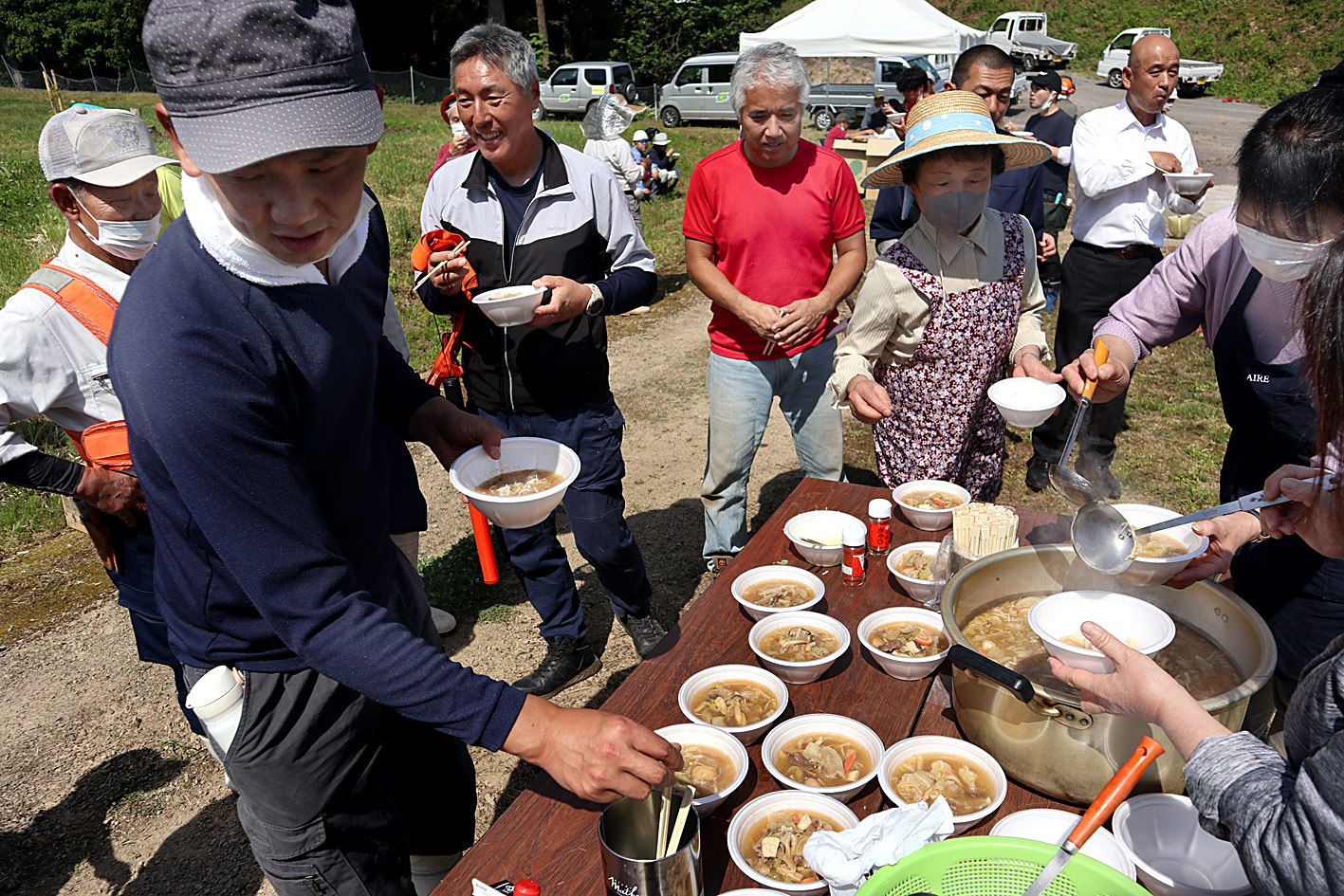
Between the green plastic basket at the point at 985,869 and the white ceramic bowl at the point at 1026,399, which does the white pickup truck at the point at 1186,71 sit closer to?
the white ceramic bowl at the point at 1026,399

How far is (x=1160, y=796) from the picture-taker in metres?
1.46

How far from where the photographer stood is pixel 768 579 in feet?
7.81

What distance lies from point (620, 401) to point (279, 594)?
18.8ft

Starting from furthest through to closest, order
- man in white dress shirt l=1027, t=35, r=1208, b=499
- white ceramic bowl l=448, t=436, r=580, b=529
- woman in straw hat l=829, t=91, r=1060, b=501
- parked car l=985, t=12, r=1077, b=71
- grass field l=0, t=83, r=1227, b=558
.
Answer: parked car l=985, t=12, r=1077, b=71 → grass field l=0, t=83, r=1227, b=558 → man in white dress shirt l=1027, t=35, r=1208, b=499 → woman in straw hat l=829, t=91, r=1060, b=501 → white ceramic bowl l=448, t=436, r=580, b=529

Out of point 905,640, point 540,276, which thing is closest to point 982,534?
point 905,640

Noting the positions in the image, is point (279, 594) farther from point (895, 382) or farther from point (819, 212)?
point (819, 212)

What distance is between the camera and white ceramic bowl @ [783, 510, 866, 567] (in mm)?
2469

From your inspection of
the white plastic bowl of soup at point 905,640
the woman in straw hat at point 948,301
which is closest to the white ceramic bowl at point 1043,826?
the white plastic bowl of soup at point 905,640

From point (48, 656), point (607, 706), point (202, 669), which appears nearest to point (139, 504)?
point (202, 669)

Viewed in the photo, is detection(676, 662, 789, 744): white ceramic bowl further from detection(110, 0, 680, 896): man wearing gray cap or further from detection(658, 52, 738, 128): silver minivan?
detection(658, 52, 738, 128): silver minivan

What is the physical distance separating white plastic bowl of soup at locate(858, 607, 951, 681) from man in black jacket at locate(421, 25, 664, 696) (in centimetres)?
164

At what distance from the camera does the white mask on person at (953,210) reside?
2990 mm

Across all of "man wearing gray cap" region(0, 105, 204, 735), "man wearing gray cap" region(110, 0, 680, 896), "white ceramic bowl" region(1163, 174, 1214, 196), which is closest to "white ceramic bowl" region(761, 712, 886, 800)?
"man wearing gray cap" region(110, 0, 680, 896)

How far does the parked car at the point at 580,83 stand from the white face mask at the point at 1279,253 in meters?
22.5
